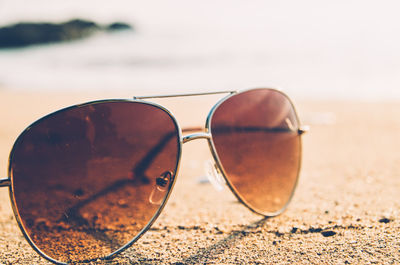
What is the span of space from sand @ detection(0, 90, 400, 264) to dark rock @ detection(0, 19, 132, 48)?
1823 cm


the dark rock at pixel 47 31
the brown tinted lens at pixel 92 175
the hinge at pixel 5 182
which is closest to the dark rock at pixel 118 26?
the dark rock at pixel 47 31

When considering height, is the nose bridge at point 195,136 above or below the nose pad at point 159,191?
above

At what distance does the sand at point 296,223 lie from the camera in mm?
1077

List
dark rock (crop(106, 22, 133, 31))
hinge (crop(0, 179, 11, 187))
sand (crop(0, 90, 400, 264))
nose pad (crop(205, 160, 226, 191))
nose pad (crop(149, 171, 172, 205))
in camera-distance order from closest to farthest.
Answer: hinge (crop(0, 179, 11, 187)) < sand (crop(0, 90, 400, 264)) < nose pad (crop(149, 171, 172, 205)) < nose pad (crop(205, 160, 226, 191)) < dark rock (crop(106, 22, 133, 31))

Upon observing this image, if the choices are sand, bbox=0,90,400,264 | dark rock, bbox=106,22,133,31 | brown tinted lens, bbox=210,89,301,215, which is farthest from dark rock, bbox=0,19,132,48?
brown tinted lens, bbox=210,89,301,215

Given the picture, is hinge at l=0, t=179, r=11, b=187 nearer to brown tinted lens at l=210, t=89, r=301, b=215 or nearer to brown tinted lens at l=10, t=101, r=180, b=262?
brown tinted lens at l=10, t=101, r=180, b=262

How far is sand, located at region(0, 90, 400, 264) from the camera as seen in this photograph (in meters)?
1.08

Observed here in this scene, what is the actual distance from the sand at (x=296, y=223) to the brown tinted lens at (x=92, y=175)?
0.10 meters

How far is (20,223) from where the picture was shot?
1.01 meters

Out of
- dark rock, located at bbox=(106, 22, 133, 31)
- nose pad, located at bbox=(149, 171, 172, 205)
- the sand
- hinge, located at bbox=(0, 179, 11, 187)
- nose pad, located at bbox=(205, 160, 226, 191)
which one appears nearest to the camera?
hinge, located at bbox=(0, 179, 11, 187)

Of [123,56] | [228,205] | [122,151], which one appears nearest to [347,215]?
[228,205]

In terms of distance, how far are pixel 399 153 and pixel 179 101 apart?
300cm

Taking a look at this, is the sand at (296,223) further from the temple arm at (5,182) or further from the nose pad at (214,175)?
the temple arm at (5,182)

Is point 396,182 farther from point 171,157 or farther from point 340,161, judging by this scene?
point 171,157
